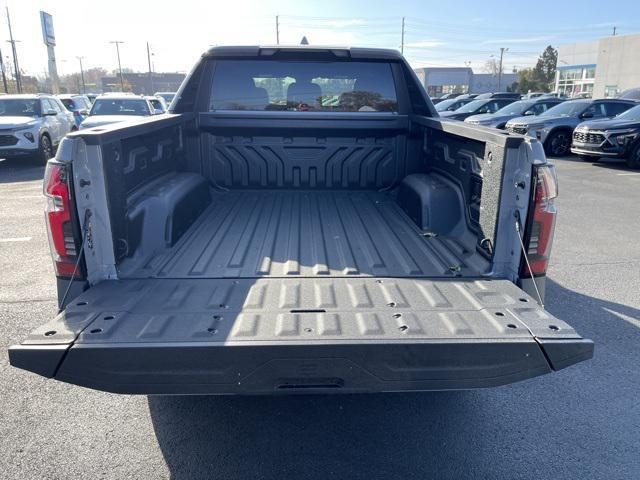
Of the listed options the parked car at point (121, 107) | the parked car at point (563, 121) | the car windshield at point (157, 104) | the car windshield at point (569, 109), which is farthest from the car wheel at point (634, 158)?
the car windshield at point (157, 104)

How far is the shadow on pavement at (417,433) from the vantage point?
8.69 ft

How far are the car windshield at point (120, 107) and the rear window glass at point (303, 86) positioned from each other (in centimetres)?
1227

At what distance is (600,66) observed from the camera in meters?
55.5

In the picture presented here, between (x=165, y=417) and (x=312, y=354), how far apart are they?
4.98 ft

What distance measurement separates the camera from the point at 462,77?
82.8m

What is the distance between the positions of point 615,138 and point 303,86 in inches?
465

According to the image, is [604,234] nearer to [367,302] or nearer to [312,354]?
[367,302]

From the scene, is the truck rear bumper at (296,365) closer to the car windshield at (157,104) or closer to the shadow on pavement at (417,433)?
the shadow on pavement at (417,433)

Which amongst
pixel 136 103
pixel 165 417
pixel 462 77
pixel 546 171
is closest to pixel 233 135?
pixel 165 417

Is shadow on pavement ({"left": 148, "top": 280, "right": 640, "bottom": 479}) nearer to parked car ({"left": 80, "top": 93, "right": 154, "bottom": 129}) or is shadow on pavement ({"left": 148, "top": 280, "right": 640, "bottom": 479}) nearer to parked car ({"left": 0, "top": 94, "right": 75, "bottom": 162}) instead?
parked car ({"left": 0, "top": 94, "right": 75, "bottom": 162})

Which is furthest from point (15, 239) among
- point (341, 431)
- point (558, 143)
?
point (558, 143)

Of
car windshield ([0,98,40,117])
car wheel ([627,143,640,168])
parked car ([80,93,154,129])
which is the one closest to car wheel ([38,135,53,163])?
car windshield ([0,98,40,117])

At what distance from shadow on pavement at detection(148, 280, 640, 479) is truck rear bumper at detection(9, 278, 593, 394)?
785 millimetres

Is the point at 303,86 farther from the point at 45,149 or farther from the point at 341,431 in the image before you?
the point at 45,149
